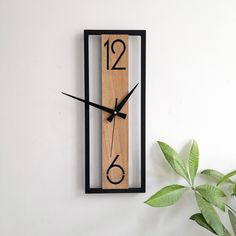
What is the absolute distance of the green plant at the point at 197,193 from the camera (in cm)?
109

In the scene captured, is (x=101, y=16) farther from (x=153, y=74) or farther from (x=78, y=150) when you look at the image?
(x=78, y=150)

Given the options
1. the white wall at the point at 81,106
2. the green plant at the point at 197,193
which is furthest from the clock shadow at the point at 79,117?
the green plant at the point at 197,193

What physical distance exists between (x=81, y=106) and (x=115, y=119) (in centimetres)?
15

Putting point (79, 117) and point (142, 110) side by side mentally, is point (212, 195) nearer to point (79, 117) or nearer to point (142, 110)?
point (142, 110)

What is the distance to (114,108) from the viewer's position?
128 cm

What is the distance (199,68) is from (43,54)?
642 millimetres

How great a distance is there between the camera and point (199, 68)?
1306mm

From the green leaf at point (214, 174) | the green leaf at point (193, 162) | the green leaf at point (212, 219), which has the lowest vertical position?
the green leaf at point (212, 219)

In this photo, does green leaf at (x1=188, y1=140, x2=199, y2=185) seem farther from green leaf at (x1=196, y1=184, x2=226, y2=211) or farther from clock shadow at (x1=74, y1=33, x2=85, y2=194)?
clock shadow at (x1=74, y1=33, x2=85, y2=194)

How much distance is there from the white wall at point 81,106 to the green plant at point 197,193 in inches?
3.1

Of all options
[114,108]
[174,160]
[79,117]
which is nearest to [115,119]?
[114,108]

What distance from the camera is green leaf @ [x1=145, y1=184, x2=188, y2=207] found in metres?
1.11

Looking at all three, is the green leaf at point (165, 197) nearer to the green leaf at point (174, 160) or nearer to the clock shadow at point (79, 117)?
the green leaf at point (174, 160)

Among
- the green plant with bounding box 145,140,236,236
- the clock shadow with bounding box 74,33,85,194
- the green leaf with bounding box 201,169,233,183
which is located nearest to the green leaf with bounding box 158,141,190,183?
the green plant with bounding box 145,140,236,236
